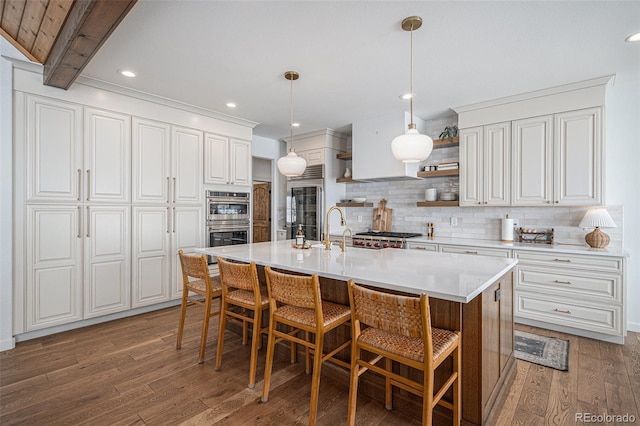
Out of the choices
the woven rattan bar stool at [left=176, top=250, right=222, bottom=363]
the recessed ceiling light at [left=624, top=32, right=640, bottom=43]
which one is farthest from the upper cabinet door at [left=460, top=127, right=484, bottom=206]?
Result: the woven rattan bar stool at [left=176, top=250, right=222, bottom=363]

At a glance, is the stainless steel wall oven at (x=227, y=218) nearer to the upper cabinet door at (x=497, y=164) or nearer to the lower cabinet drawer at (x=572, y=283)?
the upper cabinet door at (x=497, y=164)

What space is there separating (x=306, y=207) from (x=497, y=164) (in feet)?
9.68

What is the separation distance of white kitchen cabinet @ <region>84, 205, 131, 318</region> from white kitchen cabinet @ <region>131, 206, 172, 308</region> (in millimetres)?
86

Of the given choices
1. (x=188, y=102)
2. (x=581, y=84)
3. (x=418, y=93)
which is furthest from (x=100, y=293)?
(x=581, y=84)

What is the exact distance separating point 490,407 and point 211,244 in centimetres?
372

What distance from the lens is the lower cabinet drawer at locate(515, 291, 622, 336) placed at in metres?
3.01

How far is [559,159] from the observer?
3469 millimetres

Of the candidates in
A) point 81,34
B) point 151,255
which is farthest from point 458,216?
point 81,34

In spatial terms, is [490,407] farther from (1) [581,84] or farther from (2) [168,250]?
(2) [168,250]

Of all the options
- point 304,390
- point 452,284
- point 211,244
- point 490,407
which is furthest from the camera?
point 211,244

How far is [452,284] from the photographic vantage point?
167cm

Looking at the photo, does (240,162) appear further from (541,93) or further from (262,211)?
(541,93)

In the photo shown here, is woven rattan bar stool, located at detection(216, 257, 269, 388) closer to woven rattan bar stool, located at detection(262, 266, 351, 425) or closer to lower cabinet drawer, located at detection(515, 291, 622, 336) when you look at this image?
woven rattan bar stool, located at detection(262, 266, 351, 425)

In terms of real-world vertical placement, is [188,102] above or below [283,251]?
above
